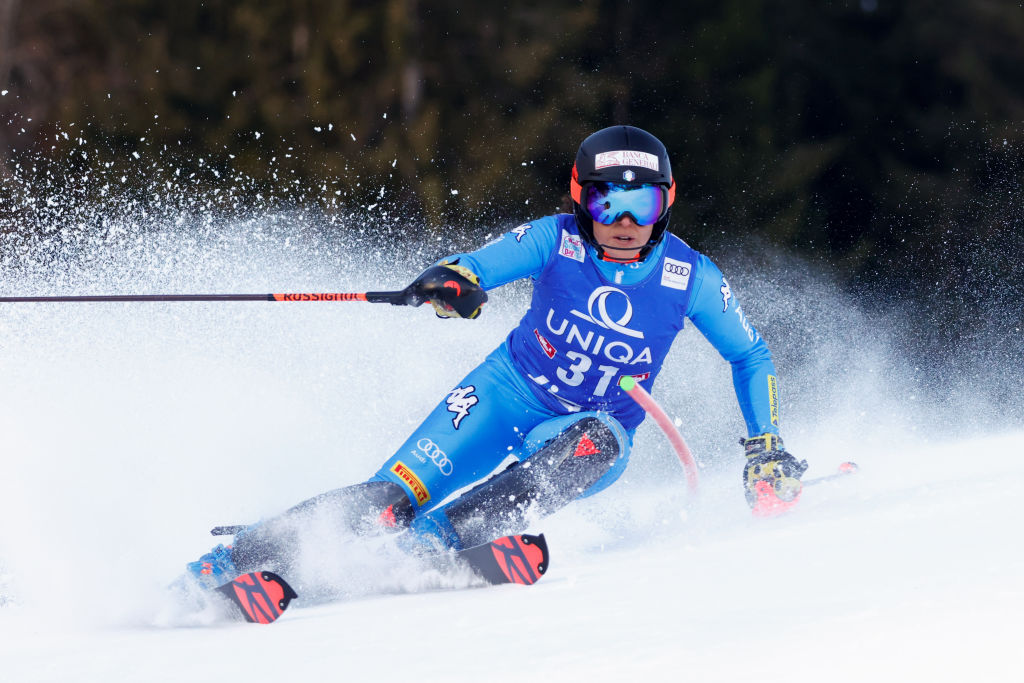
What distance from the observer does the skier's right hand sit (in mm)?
2912

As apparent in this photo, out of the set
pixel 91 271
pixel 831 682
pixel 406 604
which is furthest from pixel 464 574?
pixel 91 271

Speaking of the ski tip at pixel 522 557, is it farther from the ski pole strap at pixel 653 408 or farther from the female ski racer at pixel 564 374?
the ski pole strap at pixel 653 408

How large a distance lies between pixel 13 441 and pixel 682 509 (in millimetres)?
2492

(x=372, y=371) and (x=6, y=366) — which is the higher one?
(x=6, y=366)

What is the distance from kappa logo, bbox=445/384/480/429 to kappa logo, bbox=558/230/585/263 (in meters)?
0.52

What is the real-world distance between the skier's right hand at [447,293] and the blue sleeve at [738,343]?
2.50 ft

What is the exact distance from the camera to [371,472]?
187 inches

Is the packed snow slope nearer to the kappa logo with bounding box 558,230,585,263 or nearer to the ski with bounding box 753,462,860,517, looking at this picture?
the ski with bounding box 753,462,860,517

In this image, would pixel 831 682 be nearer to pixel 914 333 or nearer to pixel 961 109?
pixel 914 333

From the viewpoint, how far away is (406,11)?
11859 millimetres

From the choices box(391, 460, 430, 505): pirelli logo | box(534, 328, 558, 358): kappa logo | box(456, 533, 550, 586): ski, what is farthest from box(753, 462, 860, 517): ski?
box(391, 460, 430, 505): pirelli logo

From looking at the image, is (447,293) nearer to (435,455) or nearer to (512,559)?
(435,455)

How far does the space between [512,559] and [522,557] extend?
3 centimetres

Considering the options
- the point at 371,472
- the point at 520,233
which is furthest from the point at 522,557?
the point at 371,472
